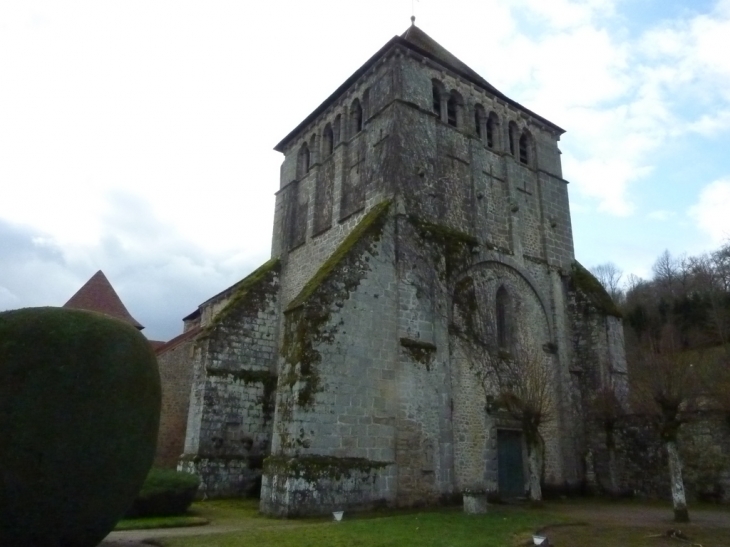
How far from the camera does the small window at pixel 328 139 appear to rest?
64.5ft

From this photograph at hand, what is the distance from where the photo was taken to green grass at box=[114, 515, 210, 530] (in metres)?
10.2

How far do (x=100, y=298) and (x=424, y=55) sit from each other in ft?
67.8

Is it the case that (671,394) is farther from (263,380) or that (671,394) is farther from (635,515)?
(263,380)

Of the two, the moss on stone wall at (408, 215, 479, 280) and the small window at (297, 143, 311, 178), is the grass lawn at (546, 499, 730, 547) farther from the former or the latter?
the small window at (297, 143, 311, 178)

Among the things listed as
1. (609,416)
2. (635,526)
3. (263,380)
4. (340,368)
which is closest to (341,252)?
(340,368)

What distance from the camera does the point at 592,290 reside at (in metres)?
18.5

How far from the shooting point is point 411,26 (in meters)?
20.7

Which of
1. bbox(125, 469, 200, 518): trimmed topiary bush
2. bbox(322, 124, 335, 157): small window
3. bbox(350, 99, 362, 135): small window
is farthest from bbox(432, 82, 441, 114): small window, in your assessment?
bbox(125, 469, 200, 518): trimmed topiary bush

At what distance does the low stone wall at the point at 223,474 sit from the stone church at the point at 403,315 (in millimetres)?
53

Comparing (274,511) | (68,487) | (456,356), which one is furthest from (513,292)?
(68,487)

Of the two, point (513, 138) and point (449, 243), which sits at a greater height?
point (513, 138)

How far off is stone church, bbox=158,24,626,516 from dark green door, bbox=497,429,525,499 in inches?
2.2

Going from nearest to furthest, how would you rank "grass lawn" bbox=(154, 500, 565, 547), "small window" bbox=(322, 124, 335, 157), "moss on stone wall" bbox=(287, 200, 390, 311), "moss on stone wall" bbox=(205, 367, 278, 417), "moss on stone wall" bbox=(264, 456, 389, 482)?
"grass lawn" bbox=(154, 500, 565, 547)
"moss on stone wall" bbox=(264, 456, 389, 482)
"moss on stone wall" bbox=(287, 200, 390, 311)
"moss on stone wall" bbox=(205, 367, 278, 417)
"small window" bbox=(322, 124, 335, 157)

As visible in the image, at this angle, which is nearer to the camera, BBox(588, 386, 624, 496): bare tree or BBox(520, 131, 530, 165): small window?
BBox(588, 386, 624, 496): bare tree
